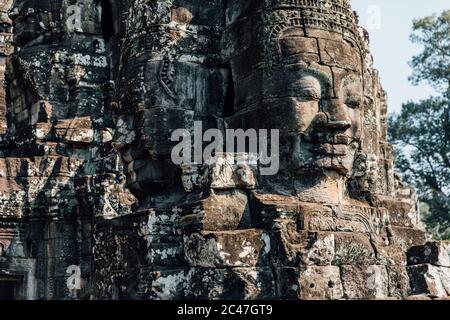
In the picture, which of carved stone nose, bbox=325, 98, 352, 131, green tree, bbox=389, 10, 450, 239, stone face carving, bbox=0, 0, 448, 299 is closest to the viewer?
stone face carving, bbox=0, 0, 448, 299

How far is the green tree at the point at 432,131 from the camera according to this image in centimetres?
3106

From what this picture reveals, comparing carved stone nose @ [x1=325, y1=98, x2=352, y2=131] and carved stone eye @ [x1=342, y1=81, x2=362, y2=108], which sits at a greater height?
carved stone eye @ [x1=342, y1=81, x2=362, y2=108]

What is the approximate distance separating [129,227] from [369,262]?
6.42 ft

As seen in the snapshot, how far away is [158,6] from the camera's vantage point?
8.36 m

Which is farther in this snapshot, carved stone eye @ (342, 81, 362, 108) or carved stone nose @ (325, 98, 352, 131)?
carved stone eye @ (342, 81, 362, 108)

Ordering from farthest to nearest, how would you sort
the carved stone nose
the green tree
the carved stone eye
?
the green tree
the carved stone eye
the carved stone nose

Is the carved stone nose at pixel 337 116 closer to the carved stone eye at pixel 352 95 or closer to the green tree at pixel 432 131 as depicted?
the carved stone eye at pixel 352 95

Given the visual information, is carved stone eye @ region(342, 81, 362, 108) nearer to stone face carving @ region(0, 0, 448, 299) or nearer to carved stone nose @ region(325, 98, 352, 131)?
stone face carving @ region(0, 0, 448, 299)

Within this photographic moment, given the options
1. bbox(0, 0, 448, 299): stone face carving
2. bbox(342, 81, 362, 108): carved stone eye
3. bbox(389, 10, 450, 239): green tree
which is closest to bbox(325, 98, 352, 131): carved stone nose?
bbox(0, 0, 448, 299): stone face carving

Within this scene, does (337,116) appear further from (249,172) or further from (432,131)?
(432,131)

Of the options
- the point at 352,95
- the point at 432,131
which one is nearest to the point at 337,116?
the point at 352,95

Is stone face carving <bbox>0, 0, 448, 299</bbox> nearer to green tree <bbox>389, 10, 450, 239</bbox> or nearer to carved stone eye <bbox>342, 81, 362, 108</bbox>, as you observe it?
carved stone eye <bbox>342, 81, 362, 108</bbox>

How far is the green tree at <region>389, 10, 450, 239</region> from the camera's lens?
31.1 m

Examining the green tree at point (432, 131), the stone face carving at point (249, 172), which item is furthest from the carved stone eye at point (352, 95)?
the green tree at point (432, 131)
